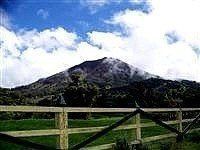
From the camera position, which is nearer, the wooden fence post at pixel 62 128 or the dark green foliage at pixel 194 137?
the wooden fence post at pixel 62 128

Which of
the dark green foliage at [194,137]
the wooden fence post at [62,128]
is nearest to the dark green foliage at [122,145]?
the wooden fence post at [62,128]

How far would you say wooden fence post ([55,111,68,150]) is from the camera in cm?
934

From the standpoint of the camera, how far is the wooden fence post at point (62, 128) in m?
9.34

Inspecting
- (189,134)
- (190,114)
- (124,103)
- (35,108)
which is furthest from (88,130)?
(124,103)

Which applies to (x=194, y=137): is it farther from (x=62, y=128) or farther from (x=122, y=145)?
(x=62, y=128)

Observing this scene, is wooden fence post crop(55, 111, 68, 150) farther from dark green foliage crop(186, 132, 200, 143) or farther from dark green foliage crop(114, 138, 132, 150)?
dark green foliage crop(186, 132, 200, 143)

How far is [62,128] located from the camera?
31.1ft

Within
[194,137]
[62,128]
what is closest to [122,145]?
[62,128]

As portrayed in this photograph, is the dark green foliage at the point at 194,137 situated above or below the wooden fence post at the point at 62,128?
below

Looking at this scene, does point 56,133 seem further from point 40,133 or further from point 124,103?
point 124,103

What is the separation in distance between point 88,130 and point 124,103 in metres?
49.7

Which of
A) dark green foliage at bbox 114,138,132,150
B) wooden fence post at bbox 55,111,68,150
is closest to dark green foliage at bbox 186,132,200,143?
dark green foliage at bbox 114,138,132,150

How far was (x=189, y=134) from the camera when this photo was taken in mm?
16875

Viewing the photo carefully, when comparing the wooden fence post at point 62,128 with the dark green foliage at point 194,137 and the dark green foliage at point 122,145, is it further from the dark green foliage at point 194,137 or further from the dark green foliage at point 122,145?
the dark green foliage at point 194,137
